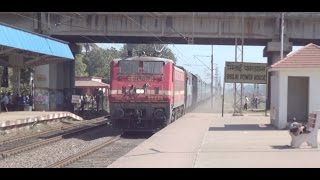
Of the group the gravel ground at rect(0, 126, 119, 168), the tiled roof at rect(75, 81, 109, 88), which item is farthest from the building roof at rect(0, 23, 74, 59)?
the tiled roof at rect(75, 81, 109, 88)

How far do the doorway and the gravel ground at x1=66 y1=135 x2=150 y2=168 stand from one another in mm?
6582

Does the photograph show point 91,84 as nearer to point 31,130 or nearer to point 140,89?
point 31,130

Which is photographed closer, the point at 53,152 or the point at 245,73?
the point at 53,152

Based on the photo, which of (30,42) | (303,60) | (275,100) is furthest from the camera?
(30,42)

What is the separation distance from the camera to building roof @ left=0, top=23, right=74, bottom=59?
25984mm

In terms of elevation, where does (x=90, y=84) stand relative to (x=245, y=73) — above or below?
below

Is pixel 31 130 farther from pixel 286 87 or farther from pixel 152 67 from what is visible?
pixel 286 87

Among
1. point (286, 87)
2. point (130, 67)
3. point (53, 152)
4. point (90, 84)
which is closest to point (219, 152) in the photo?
point (53, 152)

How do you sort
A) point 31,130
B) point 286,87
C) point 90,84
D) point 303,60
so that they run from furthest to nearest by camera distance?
1. point 90,84
2. point 31,130
3. point 303,60
4. point 286,87

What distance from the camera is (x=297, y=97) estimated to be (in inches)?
954

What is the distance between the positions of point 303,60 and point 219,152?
877cm

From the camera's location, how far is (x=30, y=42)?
29531mm

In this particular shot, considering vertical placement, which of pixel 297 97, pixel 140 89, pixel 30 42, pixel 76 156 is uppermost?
pixel 30 42
